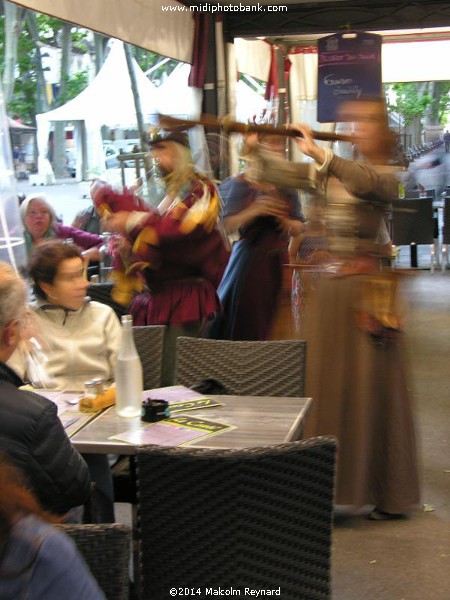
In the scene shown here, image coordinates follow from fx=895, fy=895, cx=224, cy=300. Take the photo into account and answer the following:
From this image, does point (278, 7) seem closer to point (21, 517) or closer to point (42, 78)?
point (42, 78)

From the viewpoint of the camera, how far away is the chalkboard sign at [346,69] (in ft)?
28.3

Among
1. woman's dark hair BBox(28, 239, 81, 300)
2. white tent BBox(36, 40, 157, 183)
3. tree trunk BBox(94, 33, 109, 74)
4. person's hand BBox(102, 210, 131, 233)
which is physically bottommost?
woman's dark hair BBox(28, 239, 81, 300)

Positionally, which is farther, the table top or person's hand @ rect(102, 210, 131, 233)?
person's hand @ rect(102, 210, 131, 233)

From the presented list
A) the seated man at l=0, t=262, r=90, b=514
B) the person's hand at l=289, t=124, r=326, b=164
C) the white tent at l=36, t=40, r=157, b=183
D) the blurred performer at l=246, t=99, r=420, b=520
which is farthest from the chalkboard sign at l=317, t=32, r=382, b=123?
the seated man at l=0, t=262, r=90, b=514

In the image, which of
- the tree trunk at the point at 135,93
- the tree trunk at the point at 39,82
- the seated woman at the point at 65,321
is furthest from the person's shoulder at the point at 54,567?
the tree trunk at the point at 135,93

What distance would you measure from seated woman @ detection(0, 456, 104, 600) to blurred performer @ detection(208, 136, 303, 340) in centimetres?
347

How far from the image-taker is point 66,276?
Answer: 11.1 feet

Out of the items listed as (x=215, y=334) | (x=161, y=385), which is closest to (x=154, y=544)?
(x=161, y=385)

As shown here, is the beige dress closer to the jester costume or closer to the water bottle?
the jester costume

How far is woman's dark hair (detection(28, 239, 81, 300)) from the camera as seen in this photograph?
3.38 meters

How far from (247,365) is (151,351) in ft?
1.65

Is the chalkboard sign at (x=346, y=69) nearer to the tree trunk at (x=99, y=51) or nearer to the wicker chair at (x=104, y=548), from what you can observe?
the tree trunk at (x=99, y=51)

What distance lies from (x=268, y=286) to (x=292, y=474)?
276 centimetres

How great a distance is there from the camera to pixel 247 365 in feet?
11.4
